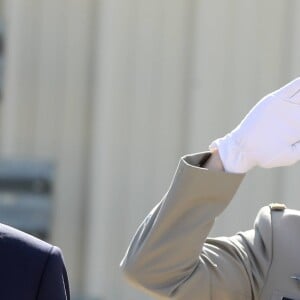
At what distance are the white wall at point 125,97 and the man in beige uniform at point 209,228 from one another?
1381 millimetres

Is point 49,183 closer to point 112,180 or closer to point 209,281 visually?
point 112,180

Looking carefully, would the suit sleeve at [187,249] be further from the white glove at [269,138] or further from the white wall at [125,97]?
the white wall at [125,97]

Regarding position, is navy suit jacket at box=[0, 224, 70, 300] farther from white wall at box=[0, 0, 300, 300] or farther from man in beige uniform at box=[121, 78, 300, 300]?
white wall at box=[0, 0, 300, 300]

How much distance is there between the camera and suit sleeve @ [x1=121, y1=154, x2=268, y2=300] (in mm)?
1981

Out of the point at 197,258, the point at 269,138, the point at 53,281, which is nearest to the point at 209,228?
the point at 197,258

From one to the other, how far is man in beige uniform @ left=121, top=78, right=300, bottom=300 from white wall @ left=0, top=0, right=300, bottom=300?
1381 mm

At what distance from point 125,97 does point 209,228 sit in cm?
163

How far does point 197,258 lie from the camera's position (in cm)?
200

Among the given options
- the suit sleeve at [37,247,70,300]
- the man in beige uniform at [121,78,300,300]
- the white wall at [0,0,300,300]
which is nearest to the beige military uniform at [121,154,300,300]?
the man in beige uniform at [121,78,300,300]

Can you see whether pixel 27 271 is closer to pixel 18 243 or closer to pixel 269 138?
pixel 18 243

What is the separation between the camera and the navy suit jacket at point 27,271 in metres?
1.75

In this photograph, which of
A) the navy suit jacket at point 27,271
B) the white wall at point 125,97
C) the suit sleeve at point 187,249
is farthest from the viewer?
the white wall at point 125,97

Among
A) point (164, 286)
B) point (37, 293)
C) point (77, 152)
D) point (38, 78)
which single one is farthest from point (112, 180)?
point (37, 293)

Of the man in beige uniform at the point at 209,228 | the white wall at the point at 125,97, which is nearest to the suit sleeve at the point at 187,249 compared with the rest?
the man in beige uniform at the point at 209,228
